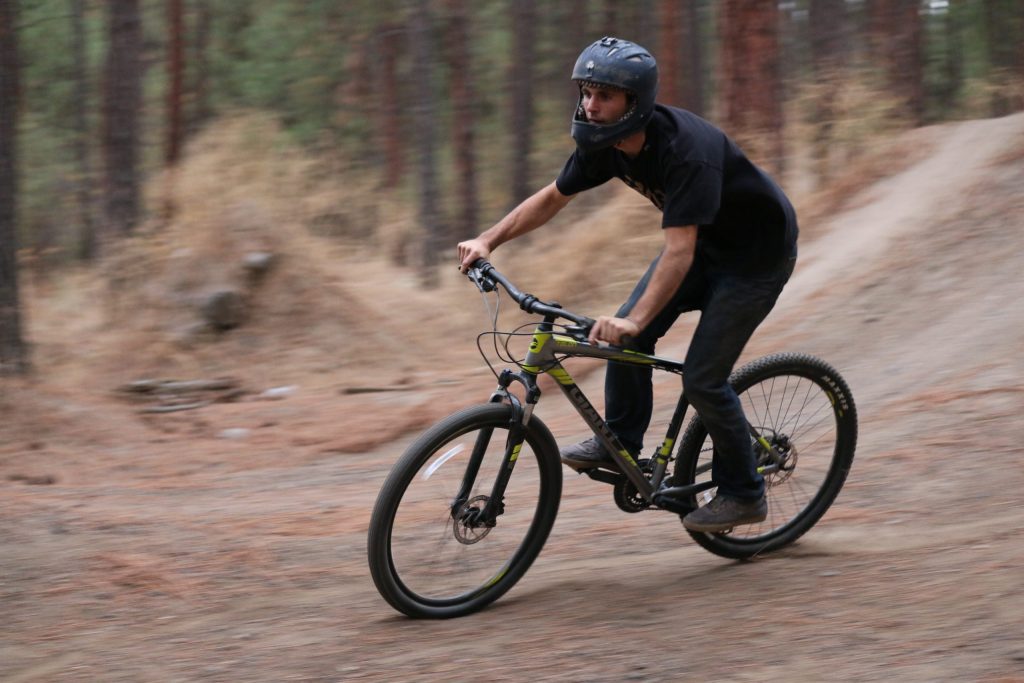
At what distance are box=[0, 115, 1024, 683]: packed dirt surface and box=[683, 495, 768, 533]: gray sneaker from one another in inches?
10.3

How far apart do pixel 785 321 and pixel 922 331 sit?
1313 mm

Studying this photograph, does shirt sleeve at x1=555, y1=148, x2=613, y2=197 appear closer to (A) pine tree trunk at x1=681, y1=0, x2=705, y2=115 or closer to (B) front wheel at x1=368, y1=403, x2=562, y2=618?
(B) front wheel at x1=368, y1=403, x2=562, y2=618

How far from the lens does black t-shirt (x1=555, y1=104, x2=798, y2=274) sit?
167 inches

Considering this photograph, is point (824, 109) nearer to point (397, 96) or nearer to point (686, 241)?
point (686, 241)

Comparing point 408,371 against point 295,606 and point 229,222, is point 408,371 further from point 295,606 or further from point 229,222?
point 295,606

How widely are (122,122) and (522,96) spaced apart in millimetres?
9078

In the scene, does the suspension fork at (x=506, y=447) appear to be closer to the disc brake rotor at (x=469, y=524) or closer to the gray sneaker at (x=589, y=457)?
the disc brake rotor at (x=469, y=524)

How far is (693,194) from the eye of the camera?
422 cm

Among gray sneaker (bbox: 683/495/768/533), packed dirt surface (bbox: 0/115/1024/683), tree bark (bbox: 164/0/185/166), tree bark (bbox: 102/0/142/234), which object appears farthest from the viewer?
tree bark (bbox: 164/0/185/166)

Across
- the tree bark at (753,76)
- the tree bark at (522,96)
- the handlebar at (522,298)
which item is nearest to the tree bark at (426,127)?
the tree bark at (753,76)

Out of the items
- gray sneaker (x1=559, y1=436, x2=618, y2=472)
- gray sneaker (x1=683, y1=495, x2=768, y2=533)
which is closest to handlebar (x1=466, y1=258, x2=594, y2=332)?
gray sneaker (x1=559, y1=436, x2=618, y2=472)

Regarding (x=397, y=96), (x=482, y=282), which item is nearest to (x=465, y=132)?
(x=397, y=96)

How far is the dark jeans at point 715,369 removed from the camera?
4605mm

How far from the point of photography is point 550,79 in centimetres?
2856
